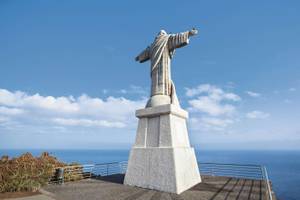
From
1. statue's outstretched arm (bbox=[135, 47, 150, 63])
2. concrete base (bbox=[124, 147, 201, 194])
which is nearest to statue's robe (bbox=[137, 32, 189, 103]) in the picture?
statue's outstretched arm (bbox=[135, 47, 150, 63])

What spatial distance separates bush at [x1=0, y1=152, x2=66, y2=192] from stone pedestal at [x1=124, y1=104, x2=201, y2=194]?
398 centimetres

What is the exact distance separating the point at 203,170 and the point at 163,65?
7061 mm

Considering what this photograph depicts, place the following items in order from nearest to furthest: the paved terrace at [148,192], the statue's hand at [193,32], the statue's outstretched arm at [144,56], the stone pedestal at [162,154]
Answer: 1. the paved terrace at [148,192]
2. the stone pedestal at [162,154]
3. the statue's hand at [193,32]
4. the statue's outstretched arm at [144,56]

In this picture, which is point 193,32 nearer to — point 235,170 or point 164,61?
point 164,61

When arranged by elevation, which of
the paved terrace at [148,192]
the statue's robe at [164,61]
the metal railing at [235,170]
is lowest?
the paved terrace at [148,192]

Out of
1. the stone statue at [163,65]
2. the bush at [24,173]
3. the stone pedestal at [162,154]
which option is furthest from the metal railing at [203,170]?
the stone statue at [163,65]

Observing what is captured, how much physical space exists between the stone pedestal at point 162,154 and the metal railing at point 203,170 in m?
2.33

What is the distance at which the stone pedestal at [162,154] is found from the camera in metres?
7.63

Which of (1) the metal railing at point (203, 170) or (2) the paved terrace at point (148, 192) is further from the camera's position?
(1) the metal railing at point (203, 170)

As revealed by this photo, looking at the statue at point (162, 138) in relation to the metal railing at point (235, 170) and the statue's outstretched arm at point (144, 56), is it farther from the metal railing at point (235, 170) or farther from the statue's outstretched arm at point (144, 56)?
the metal railing at point (235, 170)

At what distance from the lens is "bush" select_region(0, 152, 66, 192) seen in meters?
8.02

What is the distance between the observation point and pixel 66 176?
10.1 m

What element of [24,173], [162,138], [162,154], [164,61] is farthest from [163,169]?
[24,173]

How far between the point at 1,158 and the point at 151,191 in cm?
804
